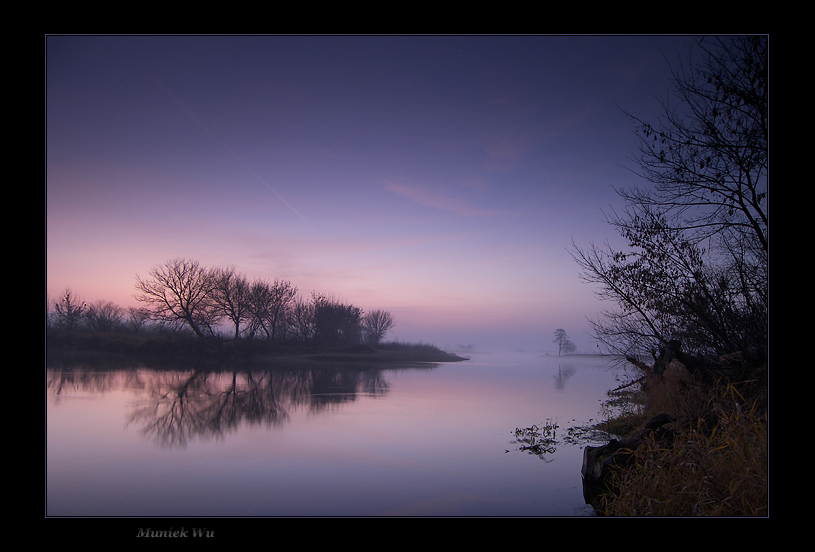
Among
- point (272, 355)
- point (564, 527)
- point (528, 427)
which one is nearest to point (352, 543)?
point (564, 527)

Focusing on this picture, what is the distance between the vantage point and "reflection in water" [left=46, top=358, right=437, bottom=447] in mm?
6414

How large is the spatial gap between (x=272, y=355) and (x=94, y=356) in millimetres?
6259

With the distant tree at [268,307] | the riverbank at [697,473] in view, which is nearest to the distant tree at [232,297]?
the distant tree at [268,307]

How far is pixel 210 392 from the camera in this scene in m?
9.91

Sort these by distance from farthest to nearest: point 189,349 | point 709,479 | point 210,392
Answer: point 189,349
point 210,392
point 709,479

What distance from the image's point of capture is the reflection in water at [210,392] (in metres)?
6.41

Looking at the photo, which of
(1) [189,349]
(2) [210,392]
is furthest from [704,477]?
(1) [189,349]

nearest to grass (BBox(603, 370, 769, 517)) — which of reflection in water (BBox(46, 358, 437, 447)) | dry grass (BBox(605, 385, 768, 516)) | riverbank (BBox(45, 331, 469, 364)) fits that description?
dry grass (BBox(605, 385, 768, 516))

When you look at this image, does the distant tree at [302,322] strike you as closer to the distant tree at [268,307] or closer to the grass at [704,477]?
the distant tree at [268,307]

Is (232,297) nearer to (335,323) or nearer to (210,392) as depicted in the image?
(210,392)

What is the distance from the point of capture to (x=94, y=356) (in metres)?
13.0

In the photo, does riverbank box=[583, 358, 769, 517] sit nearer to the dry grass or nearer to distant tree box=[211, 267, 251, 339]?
the dry grass

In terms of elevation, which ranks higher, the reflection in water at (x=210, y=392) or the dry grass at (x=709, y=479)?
the dry grass at (x=709, y=479)
